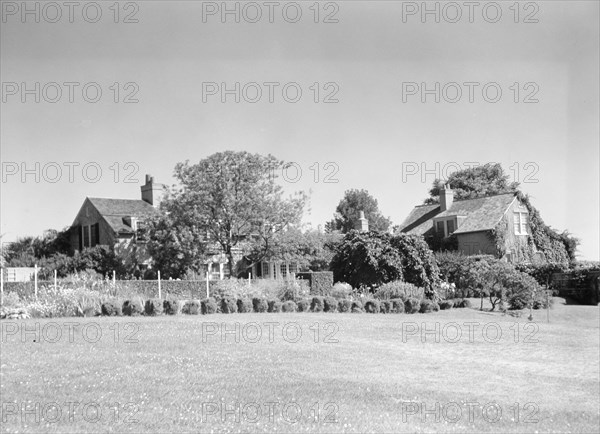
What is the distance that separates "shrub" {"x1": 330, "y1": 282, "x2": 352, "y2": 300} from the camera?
29.0m

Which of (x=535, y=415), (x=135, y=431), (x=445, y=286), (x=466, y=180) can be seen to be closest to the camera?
(x=135, y=431)

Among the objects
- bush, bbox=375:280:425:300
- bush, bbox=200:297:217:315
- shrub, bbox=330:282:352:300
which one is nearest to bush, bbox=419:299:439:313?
bush, bbox=375:280:425:300

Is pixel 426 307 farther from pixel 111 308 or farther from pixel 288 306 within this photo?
pixel 111 308

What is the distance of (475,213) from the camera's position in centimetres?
4653

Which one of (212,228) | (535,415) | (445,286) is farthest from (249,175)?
(535,415)

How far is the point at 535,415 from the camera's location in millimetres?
12141

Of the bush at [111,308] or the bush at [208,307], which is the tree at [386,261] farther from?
the bush at [111,308]

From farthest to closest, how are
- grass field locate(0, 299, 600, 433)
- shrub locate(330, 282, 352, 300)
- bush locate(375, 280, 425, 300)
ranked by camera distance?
shrub locate(330, 282, 352, 300)
bush locate(375, 280, 425, 300)
grass field locate(0, 299, 600, 433)

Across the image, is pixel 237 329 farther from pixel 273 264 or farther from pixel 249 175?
pixel 273 264

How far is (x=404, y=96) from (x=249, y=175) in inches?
826

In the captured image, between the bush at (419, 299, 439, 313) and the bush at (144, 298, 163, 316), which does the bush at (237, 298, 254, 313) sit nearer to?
the bush at (144, 298, 163, 316)

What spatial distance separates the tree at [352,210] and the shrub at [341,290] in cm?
3568

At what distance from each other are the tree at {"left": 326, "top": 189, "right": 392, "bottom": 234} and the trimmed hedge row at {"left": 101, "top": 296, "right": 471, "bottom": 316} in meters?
37.9

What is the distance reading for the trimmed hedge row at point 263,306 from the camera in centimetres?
2183
